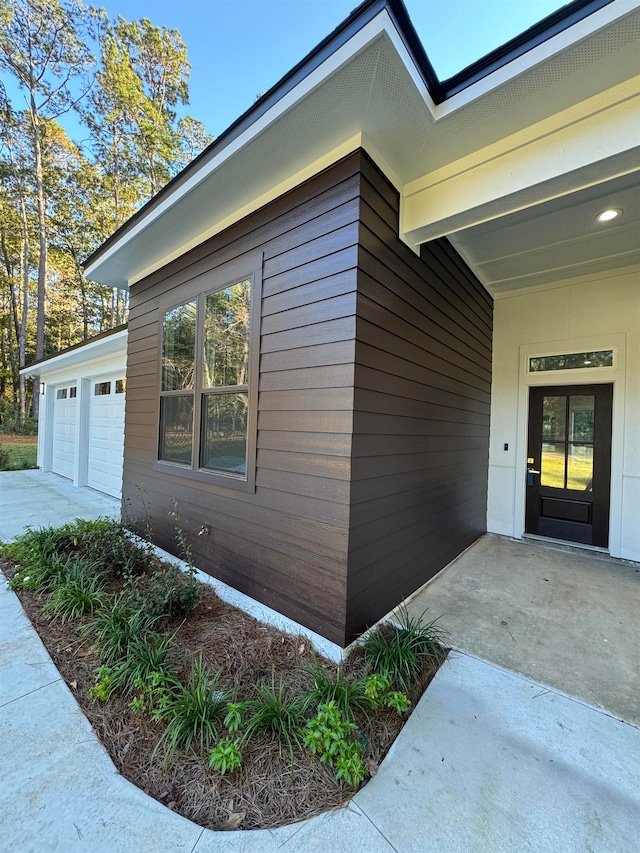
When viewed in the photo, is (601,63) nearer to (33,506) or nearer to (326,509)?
(326,509)

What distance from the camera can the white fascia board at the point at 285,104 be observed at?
1573 mm

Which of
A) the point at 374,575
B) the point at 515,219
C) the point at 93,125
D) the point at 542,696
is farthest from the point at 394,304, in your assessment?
the point at 93,125

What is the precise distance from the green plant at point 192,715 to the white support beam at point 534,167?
3.11m

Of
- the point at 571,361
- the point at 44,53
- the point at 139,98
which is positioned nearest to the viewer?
the point at 571,361

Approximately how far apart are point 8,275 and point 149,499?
1944 cm

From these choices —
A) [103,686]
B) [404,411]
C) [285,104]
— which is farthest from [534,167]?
[103,686]

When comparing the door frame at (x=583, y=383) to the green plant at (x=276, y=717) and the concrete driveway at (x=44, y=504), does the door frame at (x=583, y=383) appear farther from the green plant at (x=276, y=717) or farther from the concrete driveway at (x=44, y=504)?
the concrete driveway at (x=44, y=504)

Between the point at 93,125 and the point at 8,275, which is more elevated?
the point at 93,125

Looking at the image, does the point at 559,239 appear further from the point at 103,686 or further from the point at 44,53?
the point at 44,53

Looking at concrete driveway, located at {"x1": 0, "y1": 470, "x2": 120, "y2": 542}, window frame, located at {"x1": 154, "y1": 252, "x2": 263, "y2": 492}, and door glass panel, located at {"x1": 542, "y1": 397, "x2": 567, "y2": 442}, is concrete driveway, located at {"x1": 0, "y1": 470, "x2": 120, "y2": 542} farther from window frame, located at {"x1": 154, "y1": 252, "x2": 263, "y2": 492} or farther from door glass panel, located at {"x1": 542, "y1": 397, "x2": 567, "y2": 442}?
door glass panel, located at {"x1": 542, "y1": 397, "x2": 567, "y2": 442}

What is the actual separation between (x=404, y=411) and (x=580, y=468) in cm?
289

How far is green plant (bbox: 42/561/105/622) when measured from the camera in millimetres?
2553

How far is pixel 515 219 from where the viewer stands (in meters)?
2.91

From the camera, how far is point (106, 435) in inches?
270
